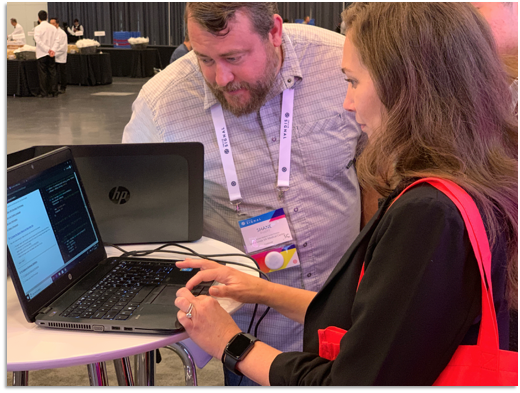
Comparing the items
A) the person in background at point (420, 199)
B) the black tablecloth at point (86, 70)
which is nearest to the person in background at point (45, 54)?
the black tablecloth at point (86, 70)

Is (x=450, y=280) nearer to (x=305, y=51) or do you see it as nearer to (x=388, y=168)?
(x=388, y=168)

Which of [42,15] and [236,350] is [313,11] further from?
[236,350]

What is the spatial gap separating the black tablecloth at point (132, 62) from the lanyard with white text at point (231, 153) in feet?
44.2

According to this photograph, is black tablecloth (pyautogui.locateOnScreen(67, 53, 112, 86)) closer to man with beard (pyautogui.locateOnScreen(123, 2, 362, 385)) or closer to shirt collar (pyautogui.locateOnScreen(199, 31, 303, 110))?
man with beard (pyautogui.locateOnScreen(123, 2, 362, 385))

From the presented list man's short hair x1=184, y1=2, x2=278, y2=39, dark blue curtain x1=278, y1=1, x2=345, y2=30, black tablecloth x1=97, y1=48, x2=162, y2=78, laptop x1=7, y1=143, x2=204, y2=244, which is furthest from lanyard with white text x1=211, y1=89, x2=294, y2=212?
dark blue curtain x1=278, y1=1, x2=345, y2=30

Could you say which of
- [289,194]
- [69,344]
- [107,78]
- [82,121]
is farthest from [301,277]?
[107,78]

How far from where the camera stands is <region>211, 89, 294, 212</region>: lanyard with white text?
5.46 ft

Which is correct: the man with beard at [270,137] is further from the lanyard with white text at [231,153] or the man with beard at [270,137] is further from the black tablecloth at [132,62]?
the black tablecloth at [132,62]

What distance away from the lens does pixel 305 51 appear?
5.80ft

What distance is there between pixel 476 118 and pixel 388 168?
0.51 ft

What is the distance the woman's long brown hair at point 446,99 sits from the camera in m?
0.82

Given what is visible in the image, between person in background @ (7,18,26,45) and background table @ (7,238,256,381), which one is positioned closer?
background table @ (7,238,256,381)

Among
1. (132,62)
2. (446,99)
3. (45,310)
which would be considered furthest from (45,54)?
(446,99)

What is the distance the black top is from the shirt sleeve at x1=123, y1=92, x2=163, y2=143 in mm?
1073
